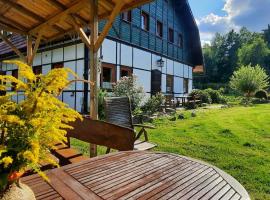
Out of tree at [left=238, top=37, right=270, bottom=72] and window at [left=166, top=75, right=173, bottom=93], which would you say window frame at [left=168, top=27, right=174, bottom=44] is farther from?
tree at [left=238, top=37, right=270, bottom=72]

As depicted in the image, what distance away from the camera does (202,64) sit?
20.8 m

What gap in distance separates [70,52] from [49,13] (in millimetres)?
5296

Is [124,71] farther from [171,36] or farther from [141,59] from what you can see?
[171,36]

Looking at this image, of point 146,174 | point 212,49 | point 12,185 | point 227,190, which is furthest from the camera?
point 212,49

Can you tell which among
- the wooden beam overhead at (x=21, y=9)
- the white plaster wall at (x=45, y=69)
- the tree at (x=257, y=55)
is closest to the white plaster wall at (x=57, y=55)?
the white plaster wall at (x=45, y=69)

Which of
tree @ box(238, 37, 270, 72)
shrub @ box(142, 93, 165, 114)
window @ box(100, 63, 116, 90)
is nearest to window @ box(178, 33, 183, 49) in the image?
shrub @ box(142, 93, 165, 114)

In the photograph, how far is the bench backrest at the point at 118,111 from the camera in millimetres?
4805

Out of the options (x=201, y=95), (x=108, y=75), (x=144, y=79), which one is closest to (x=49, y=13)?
(x=108, y=75)

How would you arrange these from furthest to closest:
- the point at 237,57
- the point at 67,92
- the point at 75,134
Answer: the point at 237,57, the point at 67,92, the point at 75,134

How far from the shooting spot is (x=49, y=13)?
6.29 meters

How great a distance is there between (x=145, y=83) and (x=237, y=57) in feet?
153

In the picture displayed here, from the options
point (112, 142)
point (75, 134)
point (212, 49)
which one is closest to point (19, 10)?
point (75, 134)

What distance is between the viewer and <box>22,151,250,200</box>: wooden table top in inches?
62.9

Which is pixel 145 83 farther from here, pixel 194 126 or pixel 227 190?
pixel 227 190
